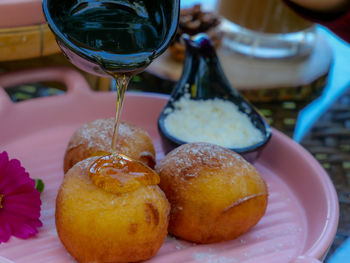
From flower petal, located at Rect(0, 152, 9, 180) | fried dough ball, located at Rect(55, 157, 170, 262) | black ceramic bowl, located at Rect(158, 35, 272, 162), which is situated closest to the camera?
fried dough ball, located at Rect(55, 157, 170, 262)

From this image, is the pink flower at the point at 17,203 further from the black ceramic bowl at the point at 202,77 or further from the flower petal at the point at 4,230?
the black ceramic bowl at the point at 202,77

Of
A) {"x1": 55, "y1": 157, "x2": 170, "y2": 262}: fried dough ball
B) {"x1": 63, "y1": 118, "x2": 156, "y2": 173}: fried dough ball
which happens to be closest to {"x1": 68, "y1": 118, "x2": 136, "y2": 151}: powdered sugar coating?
{"x1": 63, "y1": 118, "x2": 156, "y2": 173}: fried dough ball

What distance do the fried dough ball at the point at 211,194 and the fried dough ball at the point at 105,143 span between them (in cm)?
5

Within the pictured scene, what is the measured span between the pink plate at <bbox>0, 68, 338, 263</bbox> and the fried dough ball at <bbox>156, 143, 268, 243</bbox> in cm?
3

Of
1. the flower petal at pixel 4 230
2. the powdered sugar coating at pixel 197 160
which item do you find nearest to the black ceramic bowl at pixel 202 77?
the powdered sugar coating at pixel 197 160

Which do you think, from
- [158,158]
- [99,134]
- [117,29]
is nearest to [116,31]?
[117,29]

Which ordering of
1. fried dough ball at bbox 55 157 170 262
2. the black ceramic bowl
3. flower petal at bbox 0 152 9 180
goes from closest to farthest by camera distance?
fried dough ball at bbox 55 157 170 262 → flower petal at bbox 0 152 9 180 → the black ceramic bowl

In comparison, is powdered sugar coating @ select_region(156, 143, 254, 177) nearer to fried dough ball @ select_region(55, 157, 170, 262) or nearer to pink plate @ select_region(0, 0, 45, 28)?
fried dough ball @ select_region(55, 157, 170, 262)

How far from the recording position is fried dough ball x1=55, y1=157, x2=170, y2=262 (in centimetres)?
55

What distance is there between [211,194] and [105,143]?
16 centimetres

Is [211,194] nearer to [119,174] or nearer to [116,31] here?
[119,174]

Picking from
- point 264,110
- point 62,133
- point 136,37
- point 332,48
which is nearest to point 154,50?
point 136,37

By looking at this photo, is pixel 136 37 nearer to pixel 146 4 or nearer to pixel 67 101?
pixel 146 4

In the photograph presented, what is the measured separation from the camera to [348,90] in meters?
1.04
